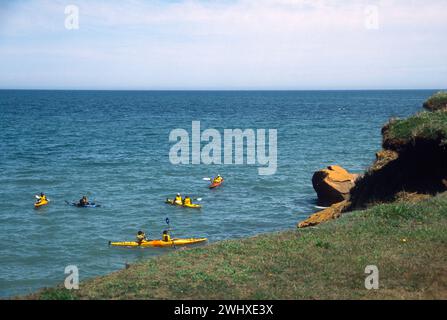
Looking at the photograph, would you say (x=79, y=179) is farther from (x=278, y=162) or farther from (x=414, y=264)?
(x=414, y=264)

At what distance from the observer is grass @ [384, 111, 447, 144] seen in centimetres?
2369

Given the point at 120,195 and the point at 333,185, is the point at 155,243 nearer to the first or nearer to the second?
the point at 120,195

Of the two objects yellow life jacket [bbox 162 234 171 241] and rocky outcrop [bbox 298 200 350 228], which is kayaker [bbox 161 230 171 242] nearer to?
yellow life jacket [bbox 162 234 171 241]

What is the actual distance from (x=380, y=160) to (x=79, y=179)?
27.1m

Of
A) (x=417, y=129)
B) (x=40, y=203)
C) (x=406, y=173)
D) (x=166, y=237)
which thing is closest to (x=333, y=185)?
(x=406, y=173)

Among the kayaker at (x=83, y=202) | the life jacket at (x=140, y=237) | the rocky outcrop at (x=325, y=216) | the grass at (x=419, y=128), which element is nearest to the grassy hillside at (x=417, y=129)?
the grass at (x=419, y=128)

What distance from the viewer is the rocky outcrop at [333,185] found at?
116ft

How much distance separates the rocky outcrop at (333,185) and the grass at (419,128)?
9.36m

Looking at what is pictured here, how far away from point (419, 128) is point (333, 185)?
1183 centimetres

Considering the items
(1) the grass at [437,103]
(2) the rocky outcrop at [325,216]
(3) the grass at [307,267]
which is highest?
(1) the grass at [437,103]

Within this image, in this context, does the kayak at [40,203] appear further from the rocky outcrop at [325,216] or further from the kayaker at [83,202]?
the rocky outcrop at [325,216]

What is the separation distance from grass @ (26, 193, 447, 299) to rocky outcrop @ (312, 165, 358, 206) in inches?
678

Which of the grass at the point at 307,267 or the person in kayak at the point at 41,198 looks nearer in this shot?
the grass at the point at 307,267

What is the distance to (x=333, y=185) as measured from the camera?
35750 millimetres
